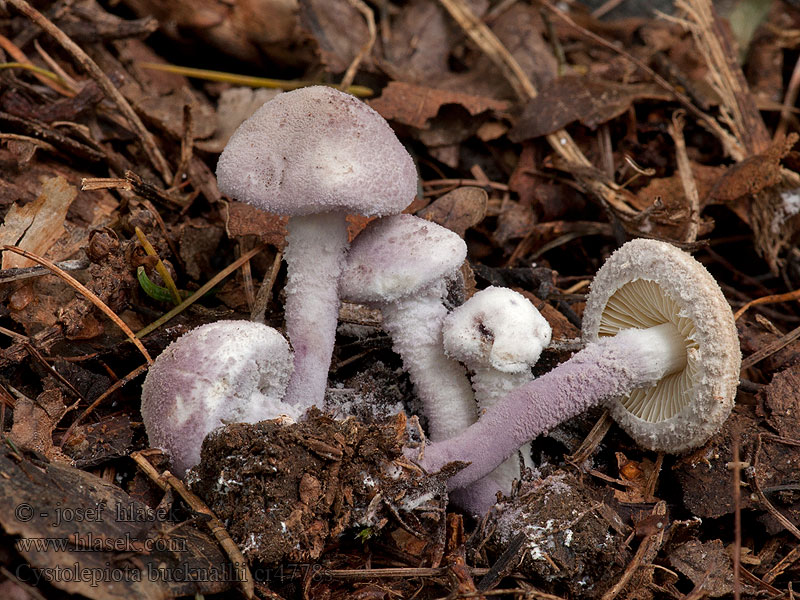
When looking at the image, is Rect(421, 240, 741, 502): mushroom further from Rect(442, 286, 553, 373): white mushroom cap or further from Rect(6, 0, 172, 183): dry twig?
Rect(6, 0, 172, 183): dry twig

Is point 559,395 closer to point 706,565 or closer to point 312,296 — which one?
point 706,565

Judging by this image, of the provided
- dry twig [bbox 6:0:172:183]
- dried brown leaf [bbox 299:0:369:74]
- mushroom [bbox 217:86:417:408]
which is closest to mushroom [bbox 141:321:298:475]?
mushroom [bbox 217:86:417:408]

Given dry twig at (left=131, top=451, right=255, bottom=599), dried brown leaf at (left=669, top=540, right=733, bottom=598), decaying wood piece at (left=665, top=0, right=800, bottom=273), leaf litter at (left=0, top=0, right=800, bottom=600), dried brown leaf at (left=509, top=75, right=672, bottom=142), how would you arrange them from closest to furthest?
dry twig at (left=131, top=451, right=255, bottom=599) → leaf litter at (left=0, top=0, right=800, bottom=600) → dried brown leaf at (left=669, top=540, right=733, bottom=598) → decaying wood piece at (left=665, top=0, right=800, bottom=273) → dried brown leaf at (left=509, top=75, right=672, bottom=142)

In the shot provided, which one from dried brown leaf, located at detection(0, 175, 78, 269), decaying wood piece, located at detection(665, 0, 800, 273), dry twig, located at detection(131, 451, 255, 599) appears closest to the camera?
dry twig, located at detection(131, 451, 255, 599)

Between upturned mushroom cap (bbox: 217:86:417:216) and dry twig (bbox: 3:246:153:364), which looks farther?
dry twig (bbox: 3:246:153:364)

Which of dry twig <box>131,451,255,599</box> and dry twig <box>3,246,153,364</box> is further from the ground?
dry twig <box>3,246,153,364</box>

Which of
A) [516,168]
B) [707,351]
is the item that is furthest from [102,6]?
[707,351]

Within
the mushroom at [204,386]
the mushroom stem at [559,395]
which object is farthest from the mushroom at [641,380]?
the mushroom at [204,386]

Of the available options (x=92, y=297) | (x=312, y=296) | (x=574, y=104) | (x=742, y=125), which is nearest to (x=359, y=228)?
(x=312, y=296)
